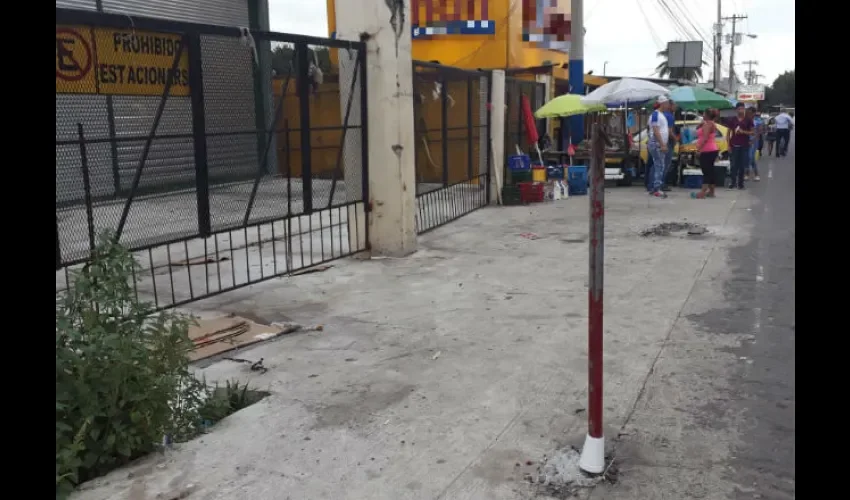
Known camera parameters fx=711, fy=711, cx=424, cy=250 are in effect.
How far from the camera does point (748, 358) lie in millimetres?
5371

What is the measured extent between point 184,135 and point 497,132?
868cm

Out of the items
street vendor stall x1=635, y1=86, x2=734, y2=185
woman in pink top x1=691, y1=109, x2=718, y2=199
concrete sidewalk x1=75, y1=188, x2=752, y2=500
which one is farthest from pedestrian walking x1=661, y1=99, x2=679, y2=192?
concrete sidewalk x1=75, y1=188, x2=752, y2=500

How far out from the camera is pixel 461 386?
491cm

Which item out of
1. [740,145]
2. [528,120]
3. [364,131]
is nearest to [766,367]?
[364,131]

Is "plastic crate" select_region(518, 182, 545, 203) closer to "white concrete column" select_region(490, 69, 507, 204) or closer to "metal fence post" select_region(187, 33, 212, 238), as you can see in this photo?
"white concrete column" select_region(490, 69, 507, 204)

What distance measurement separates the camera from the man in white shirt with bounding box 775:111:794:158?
2635cm

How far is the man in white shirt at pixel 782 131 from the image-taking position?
26.4 m

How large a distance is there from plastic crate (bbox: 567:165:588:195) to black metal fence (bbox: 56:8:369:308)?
834cm

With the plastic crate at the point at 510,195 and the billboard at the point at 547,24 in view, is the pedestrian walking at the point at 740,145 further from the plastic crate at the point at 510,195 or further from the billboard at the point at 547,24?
the billboard at the point at 547,24

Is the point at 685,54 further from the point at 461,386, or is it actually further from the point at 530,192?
the point at 461,386
